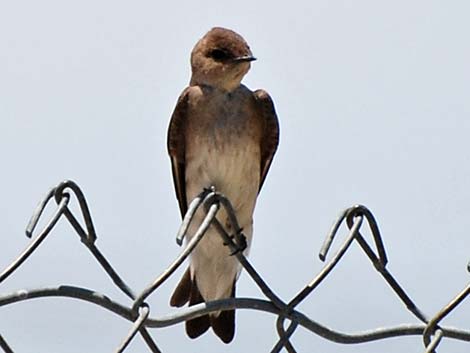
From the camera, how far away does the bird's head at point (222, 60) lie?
191 inches

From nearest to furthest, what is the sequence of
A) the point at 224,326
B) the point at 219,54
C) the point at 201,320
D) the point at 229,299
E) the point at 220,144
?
the point at 229,299
the point at 201,320
the point at 224,326
the point at 220,144
the point at 219,54

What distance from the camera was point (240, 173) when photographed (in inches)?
185

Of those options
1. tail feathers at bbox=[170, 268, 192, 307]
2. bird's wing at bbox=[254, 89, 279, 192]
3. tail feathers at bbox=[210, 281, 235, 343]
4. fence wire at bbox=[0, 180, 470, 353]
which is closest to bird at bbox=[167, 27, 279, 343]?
bird's wing at bbox=[254, 89, 279, 192]

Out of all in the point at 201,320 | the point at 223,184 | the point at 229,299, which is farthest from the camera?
the point at 223,184

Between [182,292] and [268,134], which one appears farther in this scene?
[268,134]

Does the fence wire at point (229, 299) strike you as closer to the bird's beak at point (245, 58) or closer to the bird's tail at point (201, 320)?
the bird's tail at point (201, 320)

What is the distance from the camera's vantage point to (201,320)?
402cm

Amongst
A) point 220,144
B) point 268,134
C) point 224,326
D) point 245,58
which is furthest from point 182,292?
point 245,58

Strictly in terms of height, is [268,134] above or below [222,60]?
below

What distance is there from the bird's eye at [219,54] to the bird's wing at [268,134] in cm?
21

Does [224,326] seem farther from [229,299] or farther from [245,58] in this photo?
[229,299]

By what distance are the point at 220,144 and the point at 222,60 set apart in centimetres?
36

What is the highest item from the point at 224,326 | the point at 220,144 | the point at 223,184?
the point at 220,144

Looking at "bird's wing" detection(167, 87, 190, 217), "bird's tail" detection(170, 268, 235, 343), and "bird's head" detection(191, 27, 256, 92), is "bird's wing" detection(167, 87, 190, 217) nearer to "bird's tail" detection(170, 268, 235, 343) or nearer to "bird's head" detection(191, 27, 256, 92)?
"bird's head" detection(191, 27, 256, 92)
